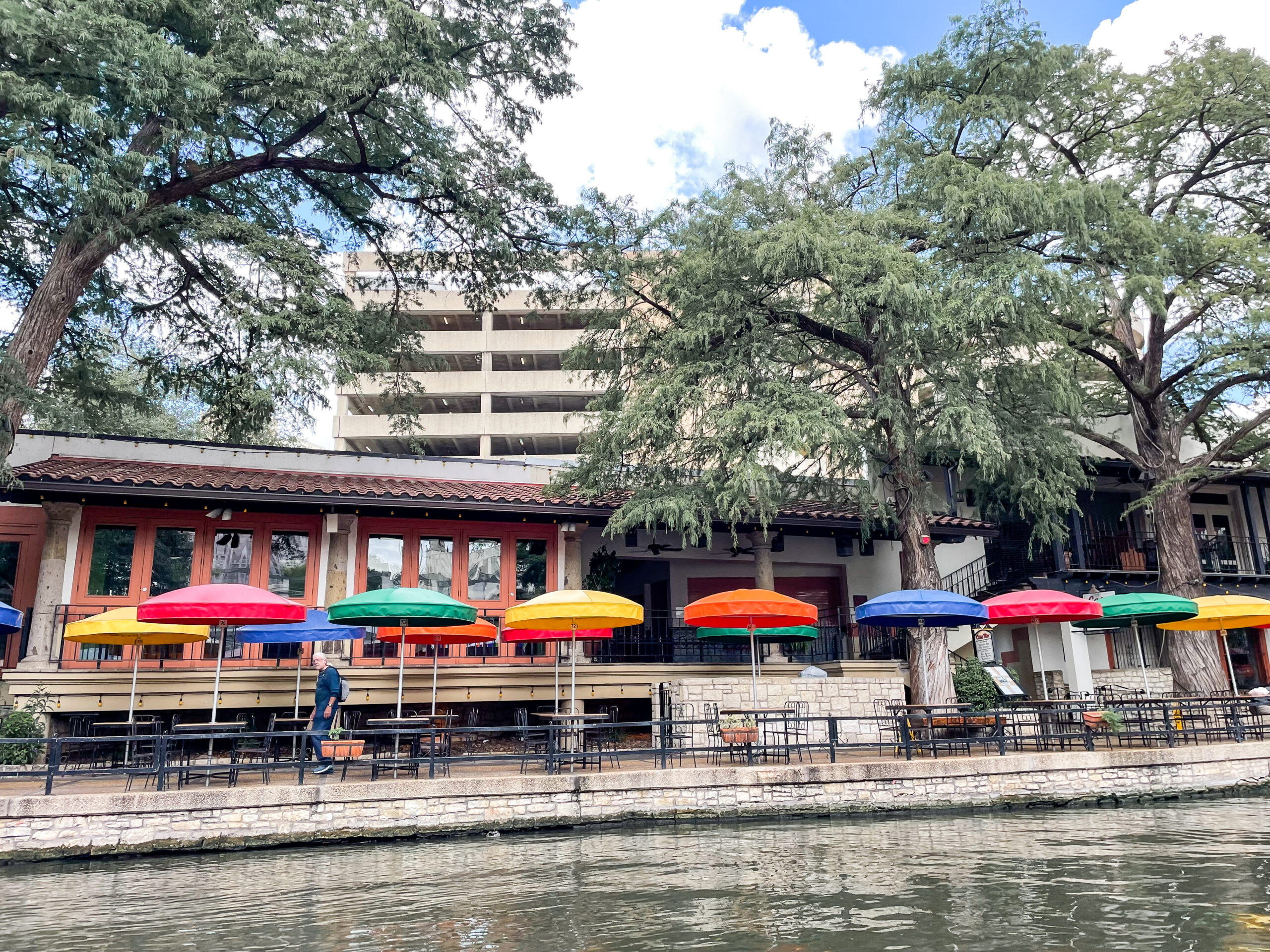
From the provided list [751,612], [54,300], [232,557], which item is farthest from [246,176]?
[751,612]

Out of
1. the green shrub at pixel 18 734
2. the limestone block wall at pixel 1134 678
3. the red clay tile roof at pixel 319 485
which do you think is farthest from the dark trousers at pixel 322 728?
the limestone block wall at pixel 1134 678

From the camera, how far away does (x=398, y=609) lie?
468 inches

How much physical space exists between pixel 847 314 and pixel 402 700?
10663mm

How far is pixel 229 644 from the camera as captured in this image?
15.9 metres

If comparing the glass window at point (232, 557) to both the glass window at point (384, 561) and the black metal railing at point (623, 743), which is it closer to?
the glass window at point (384, 561)

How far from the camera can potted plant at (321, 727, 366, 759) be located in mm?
11305

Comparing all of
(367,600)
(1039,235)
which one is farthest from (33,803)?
(1039,235)

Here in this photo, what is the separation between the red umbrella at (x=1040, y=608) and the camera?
14.8m

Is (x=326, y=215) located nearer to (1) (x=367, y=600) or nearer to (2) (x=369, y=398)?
(1) (x=367, y=600)

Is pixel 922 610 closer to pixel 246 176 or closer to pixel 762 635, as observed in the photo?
pixel 762 635

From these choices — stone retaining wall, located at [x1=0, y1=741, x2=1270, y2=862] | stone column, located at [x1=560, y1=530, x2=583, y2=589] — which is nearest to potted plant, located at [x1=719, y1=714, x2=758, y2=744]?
stone retaining wall, located at [x1=0, y1=741, x2=1270, y2=862]

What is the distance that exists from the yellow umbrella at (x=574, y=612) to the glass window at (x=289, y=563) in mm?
5961

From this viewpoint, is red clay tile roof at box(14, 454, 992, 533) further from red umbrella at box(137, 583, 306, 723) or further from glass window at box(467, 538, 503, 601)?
red umbrella at box(137, 583, 306, 723)

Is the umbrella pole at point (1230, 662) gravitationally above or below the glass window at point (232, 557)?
below
